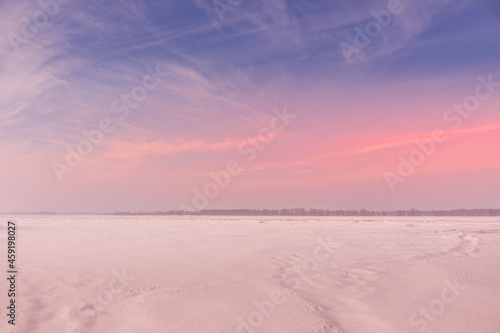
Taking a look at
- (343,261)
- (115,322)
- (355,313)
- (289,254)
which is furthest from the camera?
(289,254)

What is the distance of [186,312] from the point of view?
6.04m

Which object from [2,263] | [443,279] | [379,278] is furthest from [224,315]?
[2,263]

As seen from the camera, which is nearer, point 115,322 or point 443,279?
point 115,322

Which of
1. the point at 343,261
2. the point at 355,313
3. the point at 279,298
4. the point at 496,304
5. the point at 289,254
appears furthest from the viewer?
the point at 289,254

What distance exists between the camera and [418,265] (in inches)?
400

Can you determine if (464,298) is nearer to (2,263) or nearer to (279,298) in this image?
(279,298)

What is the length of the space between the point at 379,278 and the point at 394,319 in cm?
294

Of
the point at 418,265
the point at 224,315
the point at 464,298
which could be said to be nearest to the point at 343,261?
the point at 418,265

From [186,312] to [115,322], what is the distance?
45.4 inches

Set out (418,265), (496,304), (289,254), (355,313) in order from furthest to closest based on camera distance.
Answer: (289,254) < (418,265) < (496,304) < (355,313)

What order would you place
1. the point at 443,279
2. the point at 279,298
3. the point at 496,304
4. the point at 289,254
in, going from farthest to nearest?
the point at 289,254 < the point at 443,279 < the point at 279,298 < the point at 496,304

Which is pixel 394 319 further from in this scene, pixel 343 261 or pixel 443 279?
pixel 343 261

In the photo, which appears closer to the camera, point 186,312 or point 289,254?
point 186,312

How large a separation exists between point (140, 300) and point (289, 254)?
677 centimetres
